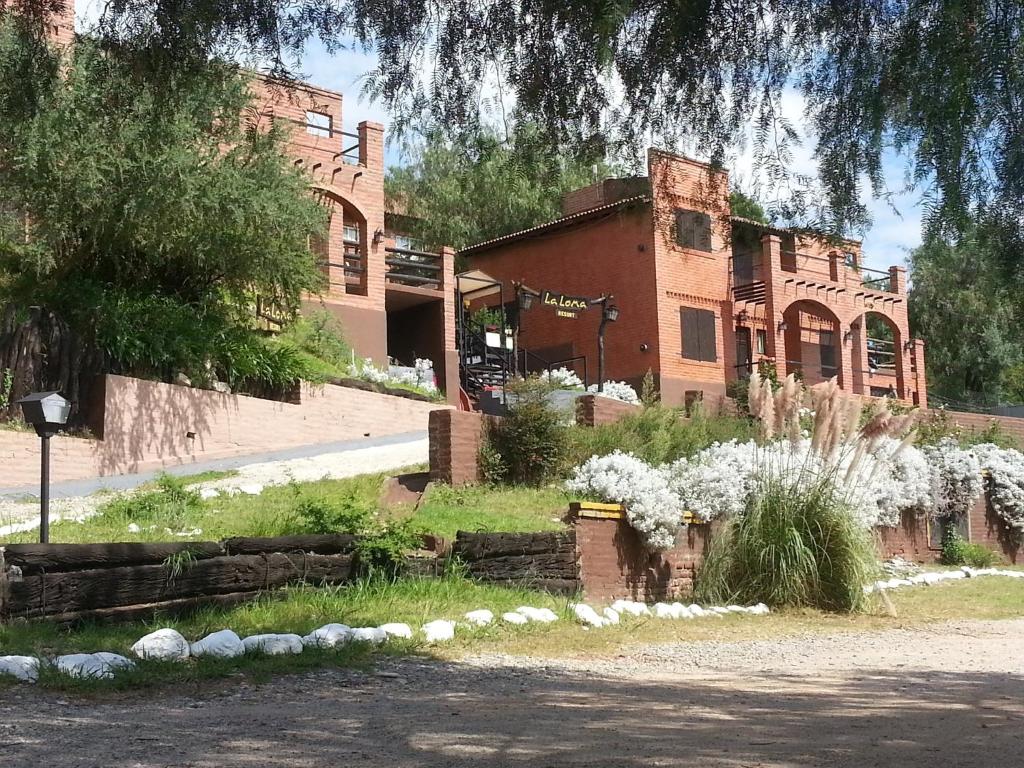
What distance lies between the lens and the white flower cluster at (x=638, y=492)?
12469 millimetres

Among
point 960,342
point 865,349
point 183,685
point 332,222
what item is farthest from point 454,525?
point 960,342

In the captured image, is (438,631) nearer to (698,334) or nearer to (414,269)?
(414,269)

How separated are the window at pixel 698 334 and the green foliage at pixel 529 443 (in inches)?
742

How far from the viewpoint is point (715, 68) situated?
6.94 m

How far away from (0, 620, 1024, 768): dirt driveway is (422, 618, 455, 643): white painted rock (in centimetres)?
53

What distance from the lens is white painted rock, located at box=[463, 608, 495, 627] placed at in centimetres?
931

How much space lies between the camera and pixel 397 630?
859 centimetres

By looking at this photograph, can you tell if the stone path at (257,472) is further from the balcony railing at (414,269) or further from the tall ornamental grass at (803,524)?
the balcony railing at (414,269)

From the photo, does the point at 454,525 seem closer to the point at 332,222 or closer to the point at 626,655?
the point at 626,655

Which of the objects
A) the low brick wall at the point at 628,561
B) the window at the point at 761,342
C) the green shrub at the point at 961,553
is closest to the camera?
the low brick wall at the point at 628,561

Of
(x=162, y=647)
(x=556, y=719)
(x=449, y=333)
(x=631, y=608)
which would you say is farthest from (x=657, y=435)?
(x=449, y=333)

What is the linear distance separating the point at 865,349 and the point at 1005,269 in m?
35.1

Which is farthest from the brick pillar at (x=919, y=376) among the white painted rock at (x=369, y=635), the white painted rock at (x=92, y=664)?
the white painted rock at (x=92, y=664)

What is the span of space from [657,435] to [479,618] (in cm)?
680
